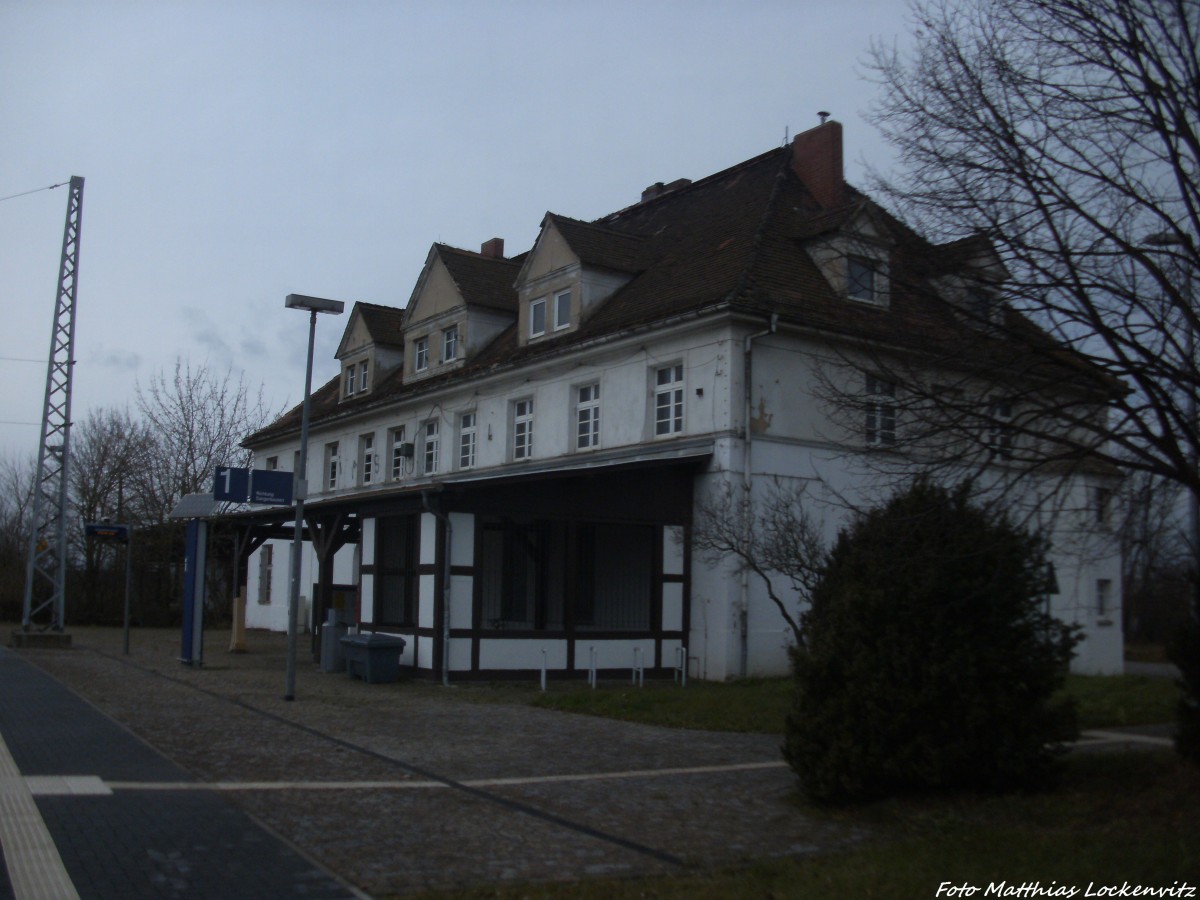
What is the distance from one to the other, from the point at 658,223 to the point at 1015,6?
22.9 meters

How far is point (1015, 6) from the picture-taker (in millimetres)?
9102

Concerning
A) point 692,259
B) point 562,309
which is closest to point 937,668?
point 692,259

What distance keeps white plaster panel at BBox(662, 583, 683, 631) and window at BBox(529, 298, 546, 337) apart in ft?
29.9

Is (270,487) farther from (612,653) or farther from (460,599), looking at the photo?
(612,653)

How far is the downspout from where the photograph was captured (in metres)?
20.6

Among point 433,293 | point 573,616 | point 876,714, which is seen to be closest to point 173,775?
point 876,714

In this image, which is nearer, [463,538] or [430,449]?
[463,538]

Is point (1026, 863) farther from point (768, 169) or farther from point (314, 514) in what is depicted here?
point (768, 169)

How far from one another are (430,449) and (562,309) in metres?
7.30

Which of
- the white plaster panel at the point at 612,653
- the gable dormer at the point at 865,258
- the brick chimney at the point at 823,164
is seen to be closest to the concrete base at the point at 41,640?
the white plaster panel at the point at 612,653

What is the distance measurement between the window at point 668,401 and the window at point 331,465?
63.9ft

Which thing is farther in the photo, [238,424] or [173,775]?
[238,424]

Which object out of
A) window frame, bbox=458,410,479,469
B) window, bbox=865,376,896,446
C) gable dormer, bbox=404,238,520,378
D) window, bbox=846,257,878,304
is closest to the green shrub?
window, bbox=865,376,896,446

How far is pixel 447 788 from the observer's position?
10.5 metres
